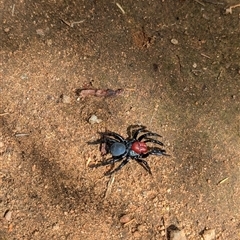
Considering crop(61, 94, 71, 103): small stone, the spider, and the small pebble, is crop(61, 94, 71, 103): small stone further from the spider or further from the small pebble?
the spider

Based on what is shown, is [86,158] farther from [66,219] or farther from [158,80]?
[158,80]

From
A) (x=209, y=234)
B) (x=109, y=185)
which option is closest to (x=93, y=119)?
(x=109, y=185)

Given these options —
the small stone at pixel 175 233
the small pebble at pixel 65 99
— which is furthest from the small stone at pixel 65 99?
the small stone at pixel 175 233

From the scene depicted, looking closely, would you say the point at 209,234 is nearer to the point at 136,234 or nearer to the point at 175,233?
the point at 175,233

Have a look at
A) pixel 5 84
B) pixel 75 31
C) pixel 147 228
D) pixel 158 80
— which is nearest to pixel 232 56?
pixel 158 80

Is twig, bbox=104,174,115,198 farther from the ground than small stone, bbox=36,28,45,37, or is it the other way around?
small stone, bbox=36,28,45,37

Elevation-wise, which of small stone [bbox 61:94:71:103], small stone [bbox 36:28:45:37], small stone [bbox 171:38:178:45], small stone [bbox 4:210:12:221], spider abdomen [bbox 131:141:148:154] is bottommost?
spider abdomen [bbox 131:141:148:154]

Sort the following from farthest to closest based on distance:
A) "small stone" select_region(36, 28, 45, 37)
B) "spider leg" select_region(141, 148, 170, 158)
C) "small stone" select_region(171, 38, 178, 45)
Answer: "small stone" select_region(171, 38, 178, 45)
"small stone" select_region(36, 28, 45, 37)
"spider leg" select_region(141, 148, 170, 158)

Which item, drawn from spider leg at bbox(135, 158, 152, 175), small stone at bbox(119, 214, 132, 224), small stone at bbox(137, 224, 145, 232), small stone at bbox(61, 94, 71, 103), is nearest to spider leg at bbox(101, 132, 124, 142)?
spider leg at bbox(135, 158, 152, 175)
